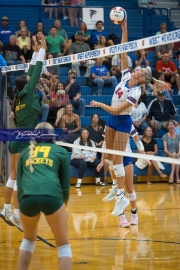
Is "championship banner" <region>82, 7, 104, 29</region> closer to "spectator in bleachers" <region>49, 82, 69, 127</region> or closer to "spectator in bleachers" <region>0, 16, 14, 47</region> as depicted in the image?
"spectator in bleachers" <region>0, 16, 14, 47</region>

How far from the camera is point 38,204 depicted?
614 cm

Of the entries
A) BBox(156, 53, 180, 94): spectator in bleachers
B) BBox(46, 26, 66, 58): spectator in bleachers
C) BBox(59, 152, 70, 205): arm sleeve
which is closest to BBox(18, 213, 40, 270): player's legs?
BBox(59, 152, 70, 205): arm sleeve

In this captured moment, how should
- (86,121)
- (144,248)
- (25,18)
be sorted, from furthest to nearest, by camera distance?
(25,18), (86,121), (144,248)

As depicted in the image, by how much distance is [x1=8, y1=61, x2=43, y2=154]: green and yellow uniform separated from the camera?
9.14m

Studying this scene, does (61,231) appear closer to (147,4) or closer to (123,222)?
(123,222)

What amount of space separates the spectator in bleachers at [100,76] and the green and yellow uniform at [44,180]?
9.58 metres

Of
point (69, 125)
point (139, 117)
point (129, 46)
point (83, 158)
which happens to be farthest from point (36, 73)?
point (139, 117)

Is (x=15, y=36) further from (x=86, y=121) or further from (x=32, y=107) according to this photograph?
(x=32, y=107)

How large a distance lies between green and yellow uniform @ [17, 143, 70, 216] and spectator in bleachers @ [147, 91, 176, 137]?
30.3 feet

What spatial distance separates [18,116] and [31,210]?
3461 millimetres

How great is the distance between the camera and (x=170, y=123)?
52.2 feet

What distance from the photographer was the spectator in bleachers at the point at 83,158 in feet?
51.4

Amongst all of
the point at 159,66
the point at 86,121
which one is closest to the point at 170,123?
the point at 86,121

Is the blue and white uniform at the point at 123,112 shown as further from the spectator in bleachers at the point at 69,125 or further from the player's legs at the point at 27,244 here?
the player's legs at the point at 27,244
